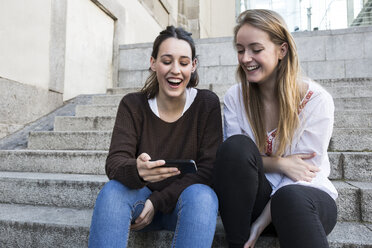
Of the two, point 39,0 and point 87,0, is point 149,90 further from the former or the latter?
point 87,0

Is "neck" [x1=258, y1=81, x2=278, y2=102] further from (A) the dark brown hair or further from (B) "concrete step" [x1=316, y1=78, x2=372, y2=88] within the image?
(B) "concrete step" [x1=316, y1=78, x2=372, y2=88]

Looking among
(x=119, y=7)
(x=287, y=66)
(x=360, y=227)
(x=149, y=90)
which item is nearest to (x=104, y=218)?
(x=149, y=90)

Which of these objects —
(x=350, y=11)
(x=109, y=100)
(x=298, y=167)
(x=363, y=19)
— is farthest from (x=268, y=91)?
(x=350, y=11)

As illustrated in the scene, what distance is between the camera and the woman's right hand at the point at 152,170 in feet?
4.24

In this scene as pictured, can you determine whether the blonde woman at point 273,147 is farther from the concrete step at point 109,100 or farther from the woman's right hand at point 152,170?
the concrete step at point 109,100

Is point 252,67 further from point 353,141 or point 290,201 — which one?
point 353,141

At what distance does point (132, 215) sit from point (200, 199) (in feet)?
1.17

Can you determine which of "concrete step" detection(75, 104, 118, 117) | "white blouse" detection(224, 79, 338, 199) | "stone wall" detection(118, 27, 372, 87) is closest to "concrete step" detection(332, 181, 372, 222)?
"white blouse" detection(224, 79, 338, 199)

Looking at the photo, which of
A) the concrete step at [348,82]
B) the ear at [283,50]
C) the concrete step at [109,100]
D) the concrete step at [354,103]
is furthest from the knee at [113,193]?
the concrete step at [348,82]

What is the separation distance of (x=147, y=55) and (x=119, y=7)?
49.8 inches

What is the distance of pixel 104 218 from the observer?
1.27 meters

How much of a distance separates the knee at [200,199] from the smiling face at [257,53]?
2.04ft

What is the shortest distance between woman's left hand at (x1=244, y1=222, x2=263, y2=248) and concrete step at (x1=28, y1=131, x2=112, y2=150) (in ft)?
5.90

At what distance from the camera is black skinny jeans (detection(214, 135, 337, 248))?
3.82 feet
